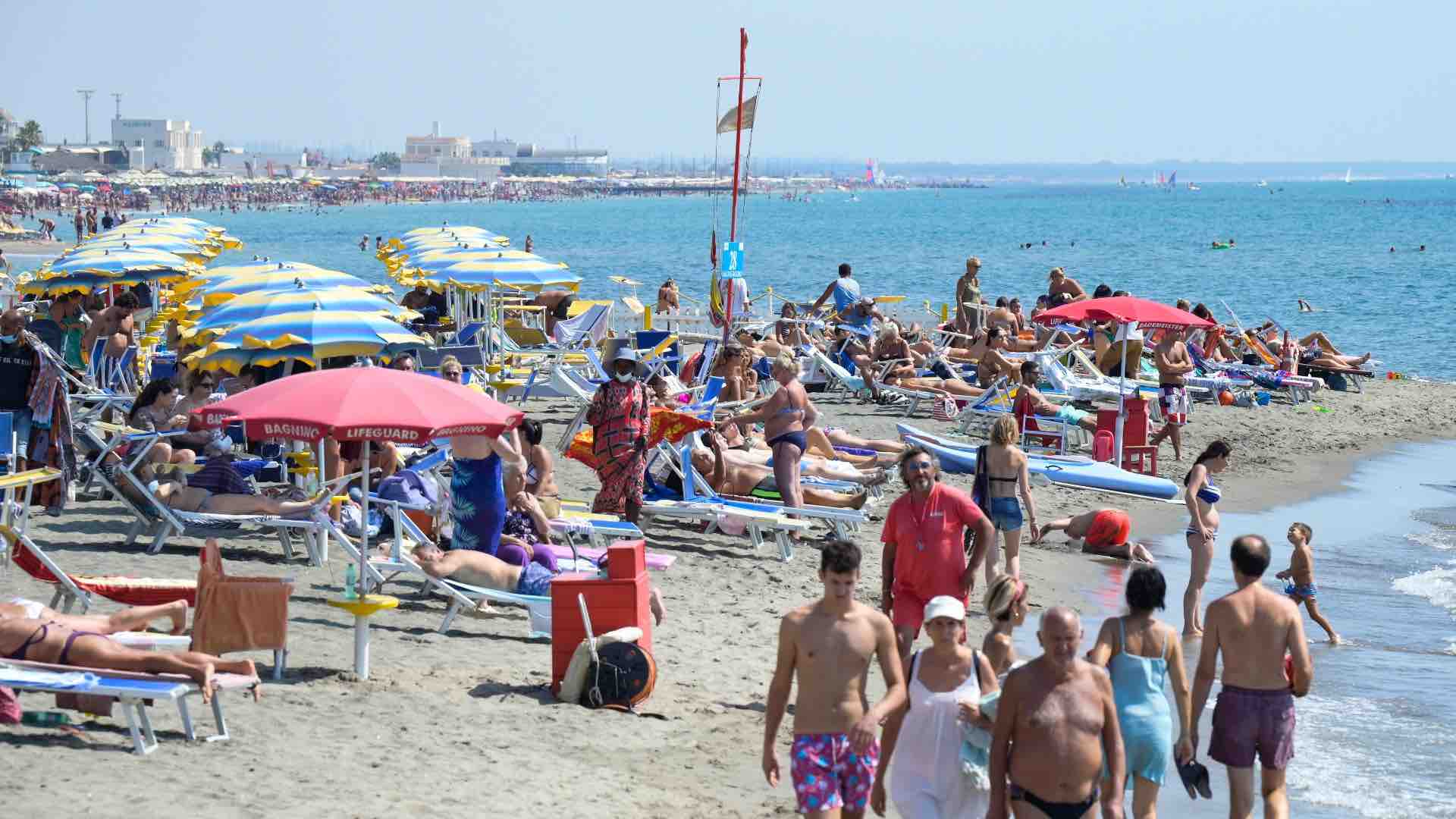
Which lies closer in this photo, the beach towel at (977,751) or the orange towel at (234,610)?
the beach towel at (977,751)

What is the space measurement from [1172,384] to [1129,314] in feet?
4.41

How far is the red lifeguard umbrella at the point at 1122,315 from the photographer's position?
46.1ft

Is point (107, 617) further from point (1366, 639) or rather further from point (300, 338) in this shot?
point (1366, 639)

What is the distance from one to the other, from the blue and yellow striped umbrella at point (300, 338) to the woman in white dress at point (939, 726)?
20.6 ft

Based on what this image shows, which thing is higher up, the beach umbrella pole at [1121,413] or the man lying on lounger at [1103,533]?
the beach umbrella pole at [1121,413]

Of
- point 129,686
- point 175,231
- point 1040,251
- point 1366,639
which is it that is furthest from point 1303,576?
point 1040,251

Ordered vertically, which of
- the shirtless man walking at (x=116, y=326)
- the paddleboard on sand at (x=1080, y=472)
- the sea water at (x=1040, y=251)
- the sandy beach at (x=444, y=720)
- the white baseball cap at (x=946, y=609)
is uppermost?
the white baseball cap at (x=946, y=609)

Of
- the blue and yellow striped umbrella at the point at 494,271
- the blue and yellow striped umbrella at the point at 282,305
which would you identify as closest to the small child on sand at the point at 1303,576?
the blue and yellow striped umbrella at the point at 282,305

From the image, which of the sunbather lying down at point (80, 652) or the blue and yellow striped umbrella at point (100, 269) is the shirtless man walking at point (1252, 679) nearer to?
the sunbather lying down at point (80, 652)

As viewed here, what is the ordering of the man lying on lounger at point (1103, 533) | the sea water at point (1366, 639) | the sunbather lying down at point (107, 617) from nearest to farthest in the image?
1. the sunbather lying down at point (107, 617)
2. the sea water at point (1366, 639)
3. the man lying on lounger at point (1103, 533)

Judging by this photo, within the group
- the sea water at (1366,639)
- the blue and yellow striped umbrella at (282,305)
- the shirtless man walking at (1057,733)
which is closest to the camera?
the shirtless man walking at (1057,733)

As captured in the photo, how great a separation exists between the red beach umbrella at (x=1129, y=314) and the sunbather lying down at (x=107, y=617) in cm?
904

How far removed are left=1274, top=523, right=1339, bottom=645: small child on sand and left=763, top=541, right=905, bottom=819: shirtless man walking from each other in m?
4.82

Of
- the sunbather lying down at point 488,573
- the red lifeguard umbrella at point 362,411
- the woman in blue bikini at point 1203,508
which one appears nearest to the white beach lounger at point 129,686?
the red lifeguard umbrella at point 362,411
